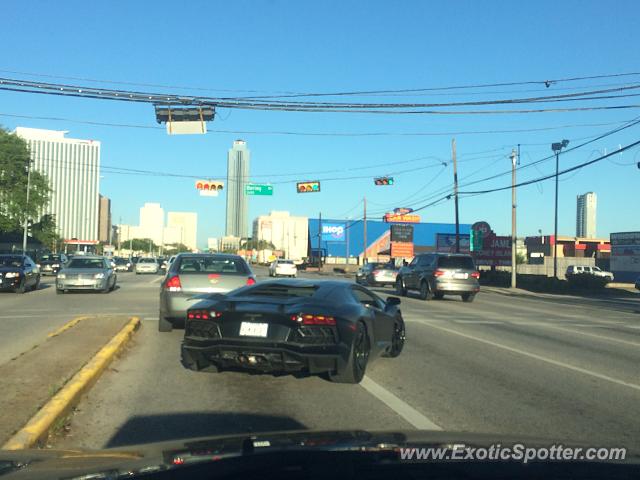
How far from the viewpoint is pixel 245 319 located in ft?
25.6

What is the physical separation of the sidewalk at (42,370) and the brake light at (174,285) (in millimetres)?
1171

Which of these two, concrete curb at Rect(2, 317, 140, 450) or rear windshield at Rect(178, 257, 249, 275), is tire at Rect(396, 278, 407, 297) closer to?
rear windshield at Rect(178, 257, 249, 275)

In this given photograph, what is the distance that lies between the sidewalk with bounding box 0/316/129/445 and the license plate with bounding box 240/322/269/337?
2.06 metres

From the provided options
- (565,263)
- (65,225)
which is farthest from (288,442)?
(65,225)

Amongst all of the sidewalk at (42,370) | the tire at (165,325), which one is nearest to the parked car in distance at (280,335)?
the sidewalk at (42,370)

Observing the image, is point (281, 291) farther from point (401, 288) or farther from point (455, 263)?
point (401, 288)

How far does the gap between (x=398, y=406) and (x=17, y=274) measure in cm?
2128

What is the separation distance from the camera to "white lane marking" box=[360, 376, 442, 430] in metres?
6.36

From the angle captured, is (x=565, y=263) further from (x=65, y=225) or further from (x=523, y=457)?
(x=65, y=225)

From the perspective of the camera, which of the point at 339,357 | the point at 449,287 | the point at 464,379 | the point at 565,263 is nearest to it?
the point at 339,357

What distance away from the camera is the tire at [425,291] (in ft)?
Result: 82.9

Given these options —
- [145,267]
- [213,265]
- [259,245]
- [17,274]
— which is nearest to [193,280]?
[213,265]

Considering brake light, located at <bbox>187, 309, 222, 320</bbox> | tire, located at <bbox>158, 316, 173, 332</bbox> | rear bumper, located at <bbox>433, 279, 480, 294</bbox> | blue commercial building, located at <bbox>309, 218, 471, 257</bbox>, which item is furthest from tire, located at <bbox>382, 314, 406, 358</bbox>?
blue commercial building, located at <bbox>309, 218, 471, 257</bbox>

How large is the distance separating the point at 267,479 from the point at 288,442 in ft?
2.31
